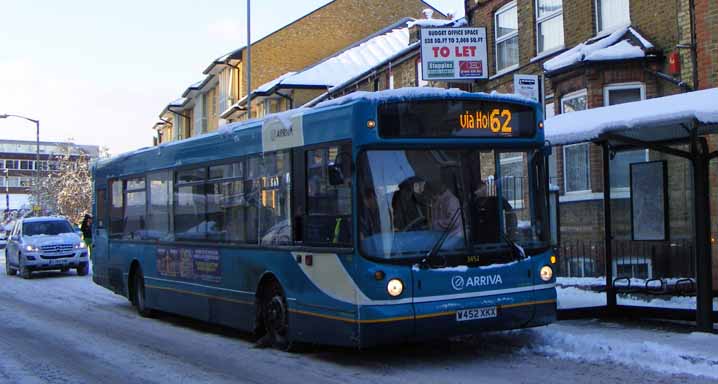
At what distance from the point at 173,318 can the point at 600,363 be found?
26.2ft

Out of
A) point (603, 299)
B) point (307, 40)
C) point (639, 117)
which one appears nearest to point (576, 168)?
point (603, 299)

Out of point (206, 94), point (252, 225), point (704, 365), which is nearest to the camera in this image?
point (704, 365)

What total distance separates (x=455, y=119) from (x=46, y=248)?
18.6 metres

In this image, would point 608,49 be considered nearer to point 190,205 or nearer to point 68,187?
point 190,205

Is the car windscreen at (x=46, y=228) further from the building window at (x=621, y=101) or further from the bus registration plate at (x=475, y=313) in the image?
the bus registration plate at (x=475, y=313)

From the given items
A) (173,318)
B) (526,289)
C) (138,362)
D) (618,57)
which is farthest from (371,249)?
(618,57)

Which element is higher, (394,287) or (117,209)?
(117,209)

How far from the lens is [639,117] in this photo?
909cm

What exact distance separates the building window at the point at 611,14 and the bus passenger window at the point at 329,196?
10488mm

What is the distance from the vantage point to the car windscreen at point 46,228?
2472cm

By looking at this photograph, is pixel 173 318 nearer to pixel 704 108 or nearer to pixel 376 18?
pixel 704 108

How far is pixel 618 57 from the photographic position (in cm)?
1595

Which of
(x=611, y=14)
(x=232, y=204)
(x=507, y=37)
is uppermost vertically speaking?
(x=507, y=37)

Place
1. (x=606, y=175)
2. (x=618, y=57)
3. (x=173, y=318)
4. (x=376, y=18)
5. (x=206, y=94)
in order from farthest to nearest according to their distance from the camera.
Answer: (x=206, y=94) → (x=376, y=18) → (x=618, y=57) → (x=173, y=318) → (x=606, y=175)
